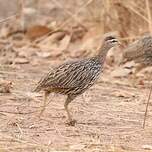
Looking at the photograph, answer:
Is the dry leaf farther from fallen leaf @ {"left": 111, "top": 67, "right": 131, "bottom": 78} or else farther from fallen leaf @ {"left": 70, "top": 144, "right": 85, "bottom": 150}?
fallen leaf @ {"left": 70, "top": 144, "right": 85, "bottom": 150}

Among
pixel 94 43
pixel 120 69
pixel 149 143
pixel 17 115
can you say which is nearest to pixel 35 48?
pixel 94 43

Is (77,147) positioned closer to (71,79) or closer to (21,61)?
(71,79)

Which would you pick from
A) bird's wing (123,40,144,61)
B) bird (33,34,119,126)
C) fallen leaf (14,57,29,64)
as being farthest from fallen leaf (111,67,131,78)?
bird (33,34,119,126)

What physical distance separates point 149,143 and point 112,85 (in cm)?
356

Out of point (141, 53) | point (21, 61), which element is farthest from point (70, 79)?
point (21, 61)

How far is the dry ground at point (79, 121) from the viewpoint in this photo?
7273 millimetres

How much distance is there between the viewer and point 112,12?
44.0 ft

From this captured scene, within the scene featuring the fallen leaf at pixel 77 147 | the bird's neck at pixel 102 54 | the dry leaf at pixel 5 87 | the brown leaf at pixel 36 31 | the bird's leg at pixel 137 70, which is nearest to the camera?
the fallen leaf at pixel 77 147

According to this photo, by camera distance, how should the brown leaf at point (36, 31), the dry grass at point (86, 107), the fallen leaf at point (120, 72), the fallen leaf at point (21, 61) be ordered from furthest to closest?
the brown leaf at point (36, 31) → the fallen leaf at point (21, 61) → the fallen leaf at point (120, 72) → the dry grass at point (86, 107)

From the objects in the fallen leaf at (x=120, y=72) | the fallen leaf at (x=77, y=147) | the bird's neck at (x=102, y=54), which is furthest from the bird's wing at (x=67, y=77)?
the fallen leaf at (x=120, y=72)

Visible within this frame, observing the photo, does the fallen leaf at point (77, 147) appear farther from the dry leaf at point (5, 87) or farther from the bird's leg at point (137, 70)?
the bird's leg at point (137, 70)

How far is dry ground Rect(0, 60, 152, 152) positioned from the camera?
727 cm

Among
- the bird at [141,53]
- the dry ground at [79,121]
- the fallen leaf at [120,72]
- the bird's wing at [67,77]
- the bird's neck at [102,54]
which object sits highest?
the bird at [141,53]

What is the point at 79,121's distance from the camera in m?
8.56
